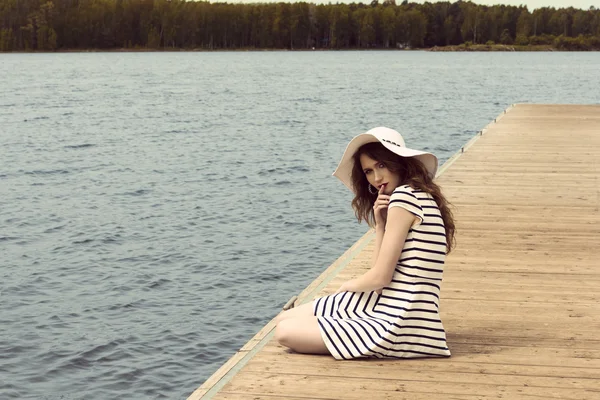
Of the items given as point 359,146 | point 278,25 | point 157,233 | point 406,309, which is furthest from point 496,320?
point 278,25

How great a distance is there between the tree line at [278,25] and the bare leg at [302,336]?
14955 cm

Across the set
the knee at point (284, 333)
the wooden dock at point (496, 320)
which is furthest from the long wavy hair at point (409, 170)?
the knee at point (284, 333)

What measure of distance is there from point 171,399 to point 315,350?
2735mm

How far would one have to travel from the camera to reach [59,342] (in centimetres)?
866

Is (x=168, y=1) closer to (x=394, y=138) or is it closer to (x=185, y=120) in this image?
(x=185, y=120)

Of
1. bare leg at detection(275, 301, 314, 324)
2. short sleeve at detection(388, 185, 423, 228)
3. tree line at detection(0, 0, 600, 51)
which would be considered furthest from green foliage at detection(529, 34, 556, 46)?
short sleeve at detection(388, 185, 423, 228)

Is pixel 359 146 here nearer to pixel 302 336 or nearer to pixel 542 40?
pixel 302 336

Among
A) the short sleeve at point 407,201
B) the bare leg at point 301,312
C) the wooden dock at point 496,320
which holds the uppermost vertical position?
the short sleeve at point 407,201

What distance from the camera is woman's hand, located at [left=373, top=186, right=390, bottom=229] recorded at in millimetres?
4781

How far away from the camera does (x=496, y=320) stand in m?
5.62

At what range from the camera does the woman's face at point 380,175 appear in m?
4.79

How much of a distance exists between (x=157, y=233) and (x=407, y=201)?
937 cm

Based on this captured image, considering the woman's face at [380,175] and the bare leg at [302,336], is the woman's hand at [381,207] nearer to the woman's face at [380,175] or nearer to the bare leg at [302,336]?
the woman's face at [380,175]

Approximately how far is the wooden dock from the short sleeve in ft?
2.56
